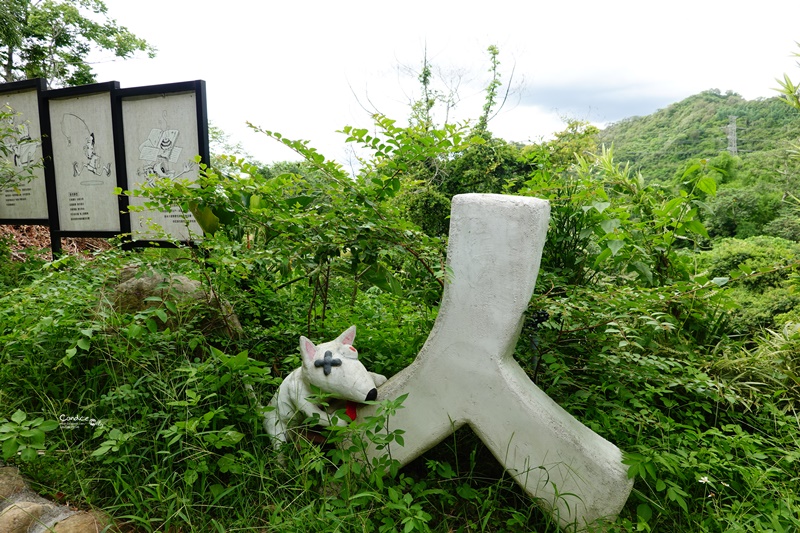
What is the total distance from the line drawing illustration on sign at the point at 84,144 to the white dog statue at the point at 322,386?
3.59 meters

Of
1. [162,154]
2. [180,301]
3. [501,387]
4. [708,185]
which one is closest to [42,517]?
[180,301]

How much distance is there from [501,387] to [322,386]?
76cm

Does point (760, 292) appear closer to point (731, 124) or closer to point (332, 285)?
point (332, 285)

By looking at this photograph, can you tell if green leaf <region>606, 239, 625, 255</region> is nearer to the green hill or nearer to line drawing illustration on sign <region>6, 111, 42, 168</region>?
the green hill

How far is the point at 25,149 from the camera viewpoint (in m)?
5.59

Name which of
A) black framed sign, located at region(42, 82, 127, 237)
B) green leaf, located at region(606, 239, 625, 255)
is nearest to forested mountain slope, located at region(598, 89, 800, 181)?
black framed sign, located at region(42, 82, 127, 237)

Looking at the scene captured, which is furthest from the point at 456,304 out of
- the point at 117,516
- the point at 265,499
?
the point at 117,516

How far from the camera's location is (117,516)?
7.05 feet

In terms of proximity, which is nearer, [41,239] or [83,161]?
[83,161]

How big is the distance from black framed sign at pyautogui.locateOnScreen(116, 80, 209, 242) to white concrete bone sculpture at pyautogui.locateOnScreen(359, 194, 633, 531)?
2.54 metres

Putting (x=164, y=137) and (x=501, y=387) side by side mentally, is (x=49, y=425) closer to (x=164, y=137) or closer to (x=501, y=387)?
(x=501, y=387)

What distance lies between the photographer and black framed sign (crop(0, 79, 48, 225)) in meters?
5.48

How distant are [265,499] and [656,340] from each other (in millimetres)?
2282

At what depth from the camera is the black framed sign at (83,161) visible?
4.85 m
